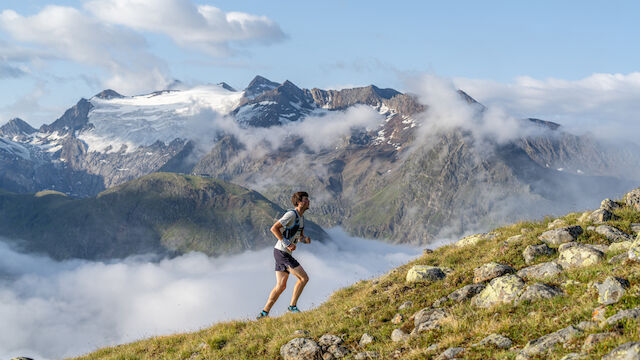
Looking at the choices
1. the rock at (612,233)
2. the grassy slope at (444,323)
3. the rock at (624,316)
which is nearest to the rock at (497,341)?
the grassy slope at (444,323)

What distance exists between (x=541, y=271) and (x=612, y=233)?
4.37m

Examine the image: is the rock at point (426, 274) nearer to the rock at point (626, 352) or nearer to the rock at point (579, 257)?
the rock at point (579, 257)

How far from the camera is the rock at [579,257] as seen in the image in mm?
15148

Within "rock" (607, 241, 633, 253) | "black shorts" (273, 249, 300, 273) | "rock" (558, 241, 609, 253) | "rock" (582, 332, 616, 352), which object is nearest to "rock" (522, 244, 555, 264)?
"rock" (558, 241, 609, 253)

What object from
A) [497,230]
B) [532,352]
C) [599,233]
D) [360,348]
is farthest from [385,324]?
[497,230]

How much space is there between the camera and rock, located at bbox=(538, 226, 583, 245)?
17.6 meters

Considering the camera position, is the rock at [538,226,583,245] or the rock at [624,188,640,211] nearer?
the rock at [538,226,583,245]

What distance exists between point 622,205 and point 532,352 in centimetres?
1493

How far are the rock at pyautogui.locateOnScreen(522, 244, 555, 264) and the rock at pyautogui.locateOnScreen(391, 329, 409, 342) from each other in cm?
631

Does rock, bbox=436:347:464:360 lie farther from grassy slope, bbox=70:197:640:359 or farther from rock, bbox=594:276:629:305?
rock, bbox=594:276:629:305

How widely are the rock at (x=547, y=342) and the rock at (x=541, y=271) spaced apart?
4765 millimetres

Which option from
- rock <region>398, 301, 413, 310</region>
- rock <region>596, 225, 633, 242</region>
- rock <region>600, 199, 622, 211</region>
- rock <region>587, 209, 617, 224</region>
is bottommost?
rock <region>398, 301, 413, 310</region>

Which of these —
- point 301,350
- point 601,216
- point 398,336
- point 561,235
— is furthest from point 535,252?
point 301,350

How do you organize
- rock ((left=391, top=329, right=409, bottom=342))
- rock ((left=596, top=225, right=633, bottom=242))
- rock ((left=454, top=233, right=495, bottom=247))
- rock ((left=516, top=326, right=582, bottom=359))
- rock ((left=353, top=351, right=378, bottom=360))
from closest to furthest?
rock ((left=516, top=326, right=582, bottom=359)) < rock ((left=353, top=351, right=378, bottom=360)) < rock ((left=391, top=329, right=409, bottom=342)) < rock ((left=596, top=225, right=633, bottom=242)) < rock ((left=454, top=233, right=495, bottom=247))
